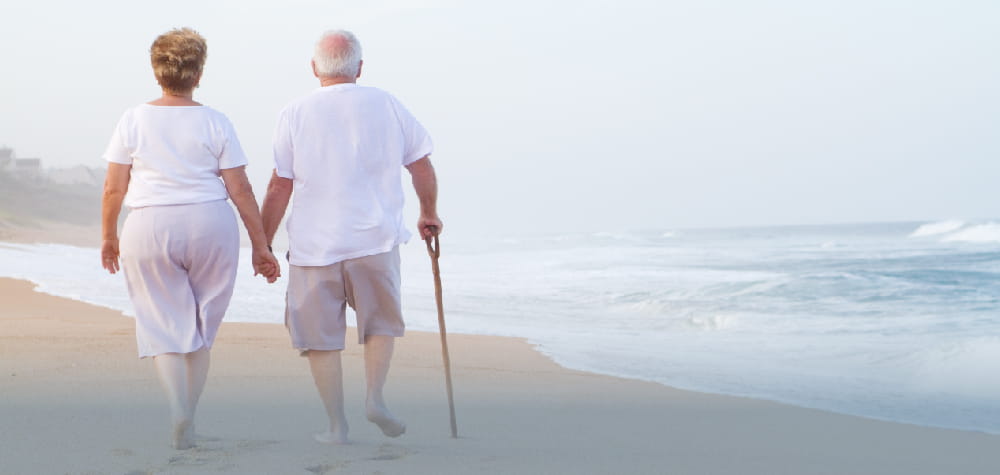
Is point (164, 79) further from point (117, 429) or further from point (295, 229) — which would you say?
point (117, 429)

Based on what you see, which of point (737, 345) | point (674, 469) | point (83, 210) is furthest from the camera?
point (83, 210)

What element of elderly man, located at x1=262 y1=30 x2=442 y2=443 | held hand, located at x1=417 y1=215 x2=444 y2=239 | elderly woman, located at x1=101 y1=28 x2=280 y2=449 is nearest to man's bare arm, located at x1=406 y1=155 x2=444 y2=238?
held hand, located at x1=417 y1=215 x2=444 y2=239

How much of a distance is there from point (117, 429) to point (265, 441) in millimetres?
599

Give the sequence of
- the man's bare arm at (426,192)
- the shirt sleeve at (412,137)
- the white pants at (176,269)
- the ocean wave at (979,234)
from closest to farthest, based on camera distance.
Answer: the white pants at (176,269) < the shirt sleeve at (412,137) < the man's bare arm at (426,192) < the ocean wave at (979,234)

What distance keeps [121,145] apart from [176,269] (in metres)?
0.48

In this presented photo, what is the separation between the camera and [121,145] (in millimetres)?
3627

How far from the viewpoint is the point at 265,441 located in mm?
3783

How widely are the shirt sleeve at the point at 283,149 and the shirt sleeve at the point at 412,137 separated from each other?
0.41 metres

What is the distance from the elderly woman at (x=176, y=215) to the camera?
3.58m

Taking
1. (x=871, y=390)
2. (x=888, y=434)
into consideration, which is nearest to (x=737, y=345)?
(x=871, y=390)

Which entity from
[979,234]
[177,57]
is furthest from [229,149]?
[979,234]

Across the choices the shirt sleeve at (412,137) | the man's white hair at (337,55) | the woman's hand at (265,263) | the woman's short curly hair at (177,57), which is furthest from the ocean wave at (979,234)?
the woman's short curly hair at (177,57)

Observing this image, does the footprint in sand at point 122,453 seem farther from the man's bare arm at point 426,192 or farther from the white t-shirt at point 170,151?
the man's bare arm at point 426,192

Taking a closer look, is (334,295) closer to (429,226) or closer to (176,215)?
(429,226)
